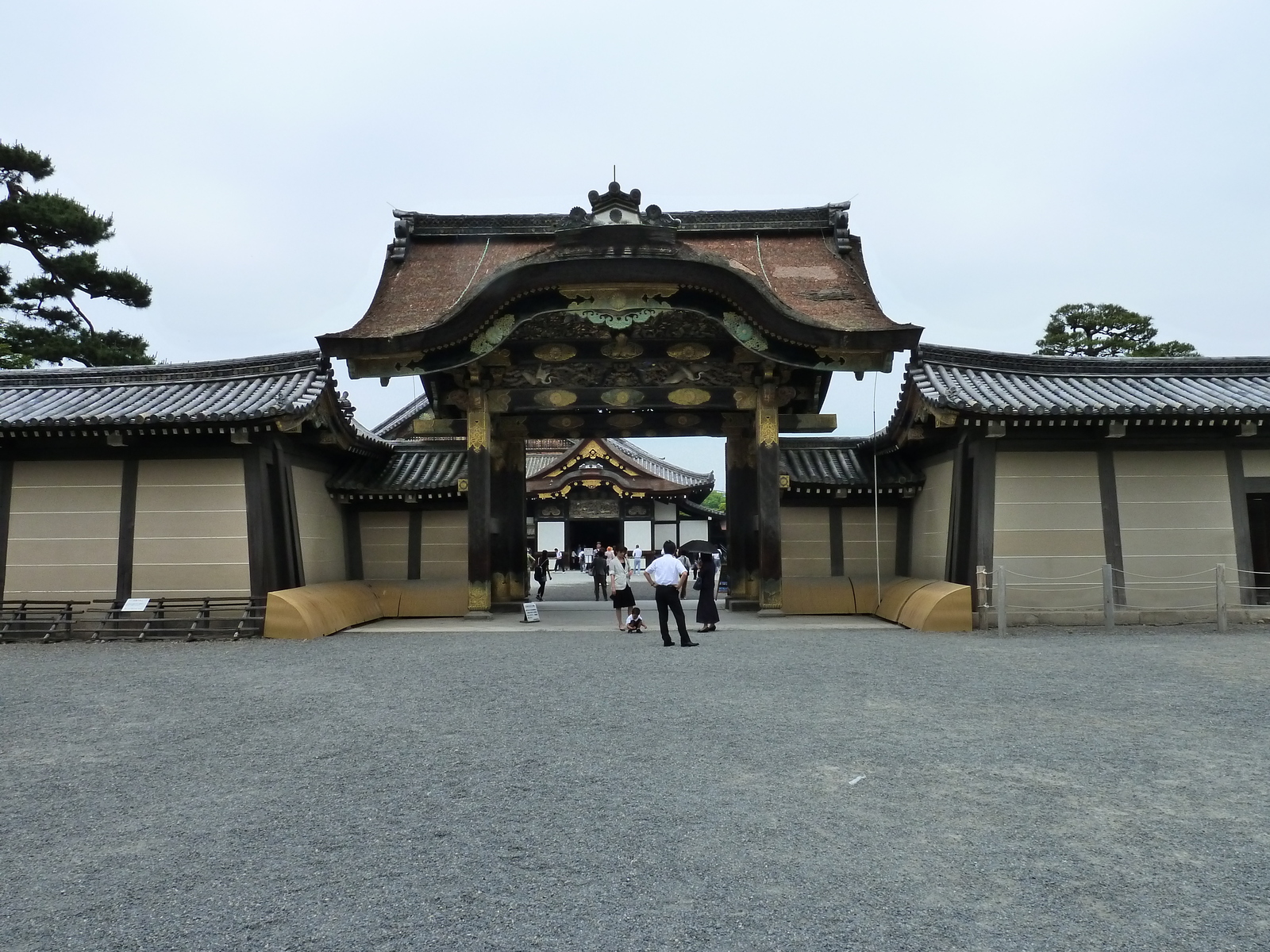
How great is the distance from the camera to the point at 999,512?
12.3 metres

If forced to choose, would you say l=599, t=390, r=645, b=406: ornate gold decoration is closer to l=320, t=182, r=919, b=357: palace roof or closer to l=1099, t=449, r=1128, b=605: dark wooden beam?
l=320, t=182, r=919, b=357: palace roof

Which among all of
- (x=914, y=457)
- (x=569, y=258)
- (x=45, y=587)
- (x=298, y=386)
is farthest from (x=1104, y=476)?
(x=45, y=587)

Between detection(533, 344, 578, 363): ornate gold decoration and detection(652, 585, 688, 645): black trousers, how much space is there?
5104 millimetres

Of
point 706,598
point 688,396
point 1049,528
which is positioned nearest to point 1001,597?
point 1049,528

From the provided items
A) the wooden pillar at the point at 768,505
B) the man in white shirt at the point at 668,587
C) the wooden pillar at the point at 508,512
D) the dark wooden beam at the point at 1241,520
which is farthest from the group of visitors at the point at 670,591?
the dark wooden beam at the point at 1241,520

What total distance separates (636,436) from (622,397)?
81.7 inches

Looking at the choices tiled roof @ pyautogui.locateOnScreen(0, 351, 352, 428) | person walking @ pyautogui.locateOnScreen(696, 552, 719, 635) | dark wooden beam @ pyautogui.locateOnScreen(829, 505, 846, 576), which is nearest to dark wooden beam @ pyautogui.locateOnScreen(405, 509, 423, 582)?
tiled roof @ pyautogui.locateOnScreen(0, 351, 352, 428)

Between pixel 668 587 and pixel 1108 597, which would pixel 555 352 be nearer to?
pixel 668 587

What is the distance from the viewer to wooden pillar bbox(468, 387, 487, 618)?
1363cm

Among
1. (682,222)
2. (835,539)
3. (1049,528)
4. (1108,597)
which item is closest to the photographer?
(1108,597)

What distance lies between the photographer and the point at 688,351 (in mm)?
14539

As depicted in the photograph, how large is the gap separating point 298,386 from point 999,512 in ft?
34.7

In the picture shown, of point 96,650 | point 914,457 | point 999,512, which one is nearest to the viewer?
point 96,650

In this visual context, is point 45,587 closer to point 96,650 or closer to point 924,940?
point 96,650
